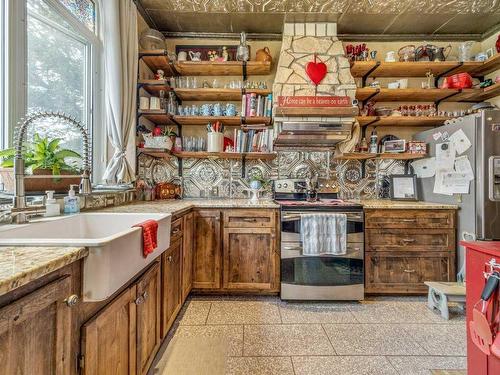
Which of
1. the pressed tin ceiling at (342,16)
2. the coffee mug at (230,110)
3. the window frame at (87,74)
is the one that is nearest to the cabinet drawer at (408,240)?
the coffee mug at (230,110)

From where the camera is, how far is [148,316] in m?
1.45

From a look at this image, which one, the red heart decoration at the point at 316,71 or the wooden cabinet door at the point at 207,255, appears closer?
the wooden cabinet door at the point at 207,255

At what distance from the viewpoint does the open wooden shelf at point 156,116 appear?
281 centimetres

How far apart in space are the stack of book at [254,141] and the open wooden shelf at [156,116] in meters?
0.79

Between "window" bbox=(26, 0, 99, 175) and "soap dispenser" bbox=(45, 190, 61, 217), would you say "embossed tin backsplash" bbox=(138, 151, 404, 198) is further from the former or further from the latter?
"soap dispenser" bbox=(45, 190, 61, 217)

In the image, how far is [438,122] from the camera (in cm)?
312

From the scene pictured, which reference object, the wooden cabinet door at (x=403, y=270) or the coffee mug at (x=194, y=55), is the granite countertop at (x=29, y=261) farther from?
the coffee mug at (x=194, y=55)

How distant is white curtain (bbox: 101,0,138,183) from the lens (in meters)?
2.28

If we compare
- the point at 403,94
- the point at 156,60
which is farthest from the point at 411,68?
the point at 156,60

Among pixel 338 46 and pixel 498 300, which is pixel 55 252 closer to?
pixel 498 300

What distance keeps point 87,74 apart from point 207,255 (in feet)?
6.42

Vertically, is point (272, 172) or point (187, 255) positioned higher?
point (272, 172)

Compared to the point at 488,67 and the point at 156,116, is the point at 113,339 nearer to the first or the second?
the point at 156,116

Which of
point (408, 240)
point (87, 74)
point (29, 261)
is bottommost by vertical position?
point (408, 240)
